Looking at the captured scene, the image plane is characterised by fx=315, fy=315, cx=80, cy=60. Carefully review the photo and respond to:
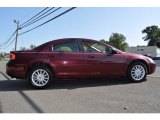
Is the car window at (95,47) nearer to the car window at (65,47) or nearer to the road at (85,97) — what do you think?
the car window at (65,47)

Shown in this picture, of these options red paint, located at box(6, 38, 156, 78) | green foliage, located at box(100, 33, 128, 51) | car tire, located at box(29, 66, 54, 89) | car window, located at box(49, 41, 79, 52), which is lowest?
car tire, located at box(29, 66, 54, 89)

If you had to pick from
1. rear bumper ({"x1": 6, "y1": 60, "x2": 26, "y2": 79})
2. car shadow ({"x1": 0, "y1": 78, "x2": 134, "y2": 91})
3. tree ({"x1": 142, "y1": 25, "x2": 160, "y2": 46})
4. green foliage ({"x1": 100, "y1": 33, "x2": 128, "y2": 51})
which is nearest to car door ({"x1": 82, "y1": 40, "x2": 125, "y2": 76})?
car shadow ({"x1": 0, "y1": 78, "x2": 134, "y2": 91})

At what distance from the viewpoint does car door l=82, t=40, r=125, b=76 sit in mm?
9219

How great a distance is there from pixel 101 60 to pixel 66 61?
104cm

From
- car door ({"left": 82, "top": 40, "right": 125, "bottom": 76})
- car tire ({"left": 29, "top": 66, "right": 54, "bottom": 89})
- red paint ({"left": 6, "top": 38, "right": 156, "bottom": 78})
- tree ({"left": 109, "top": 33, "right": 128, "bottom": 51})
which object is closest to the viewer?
car tire ({"left": 29, "top": 66, "right": 54, "bottom": 89})

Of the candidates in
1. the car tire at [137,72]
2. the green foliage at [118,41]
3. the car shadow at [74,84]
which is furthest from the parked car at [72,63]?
the green foliage at [118,41]

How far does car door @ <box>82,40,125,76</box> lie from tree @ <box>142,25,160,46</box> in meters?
116

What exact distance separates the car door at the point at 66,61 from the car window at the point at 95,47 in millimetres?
270

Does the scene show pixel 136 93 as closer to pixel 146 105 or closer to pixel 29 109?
pixel 146 105

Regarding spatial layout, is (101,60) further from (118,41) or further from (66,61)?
(118,41)

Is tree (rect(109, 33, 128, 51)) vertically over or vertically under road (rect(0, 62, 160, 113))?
over

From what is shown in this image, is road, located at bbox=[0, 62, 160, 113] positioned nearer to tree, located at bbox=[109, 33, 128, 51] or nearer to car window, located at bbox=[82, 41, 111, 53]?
car window, located at bbox=[82, 41, 111, 53]

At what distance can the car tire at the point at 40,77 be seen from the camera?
8883 millimetres
